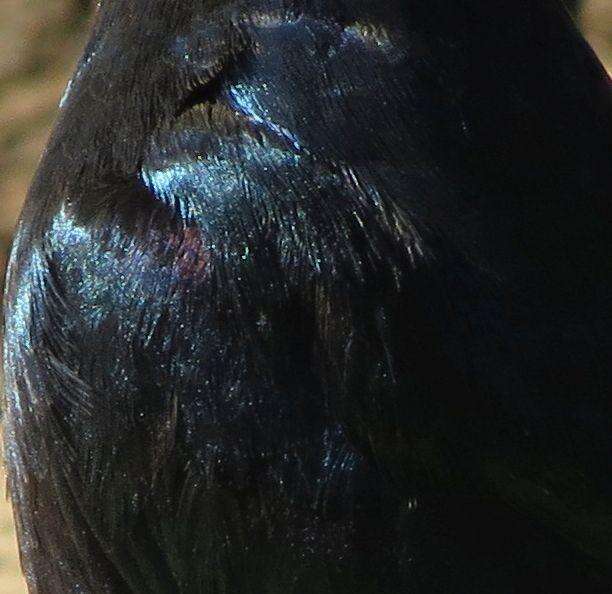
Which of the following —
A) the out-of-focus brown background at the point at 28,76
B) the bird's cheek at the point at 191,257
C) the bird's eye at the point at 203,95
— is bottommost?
the bird's cheek at the point at 191,257

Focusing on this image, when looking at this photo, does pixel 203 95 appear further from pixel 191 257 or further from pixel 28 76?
pixel 28 76

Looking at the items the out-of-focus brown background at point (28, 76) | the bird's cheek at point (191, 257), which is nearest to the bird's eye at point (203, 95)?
the bird's cheek at point (191, 257)

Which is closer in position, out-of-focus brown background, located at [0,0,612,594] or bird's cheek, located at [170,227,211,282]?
bird's cheek, located at [170,227,211,282]

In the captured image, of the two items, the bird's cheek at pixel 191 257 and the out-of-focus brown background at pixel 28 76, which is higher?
the out-of-focus brown background at pixel 28 76

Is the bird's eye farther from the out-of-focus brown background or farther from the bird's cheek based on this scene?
the out-of-focus brown background

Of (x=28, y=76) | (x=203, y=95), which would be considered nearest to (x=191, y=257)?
(x=203, y=95)

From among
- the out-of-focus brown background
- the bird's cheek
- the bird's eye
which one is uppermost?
the out-of-focus brown background

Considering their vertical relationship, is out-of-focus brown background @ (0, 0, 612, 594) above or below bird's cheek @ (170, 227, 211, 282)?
above

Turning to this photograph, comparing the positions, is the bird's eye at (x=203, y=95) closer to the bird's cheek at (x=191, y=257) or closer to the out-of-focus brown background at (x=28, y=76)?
the bird's cheek at (x=191, y=257)

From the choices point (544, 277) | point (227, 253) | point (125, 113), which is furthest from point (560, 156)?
→ point (125, 113)

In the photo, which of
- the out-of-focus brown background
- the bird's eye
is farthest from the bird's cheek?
the out-of-focus brown background
